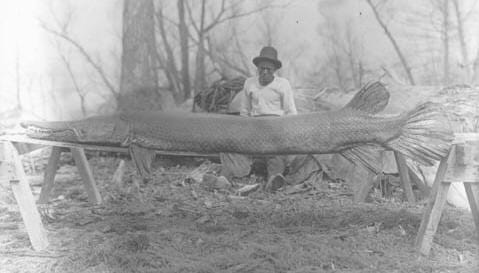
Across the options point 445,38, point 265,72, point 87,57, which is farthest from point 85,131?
point 445,38

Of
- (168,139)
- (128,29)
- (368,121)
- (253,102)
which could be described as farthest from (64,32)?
(368,121)

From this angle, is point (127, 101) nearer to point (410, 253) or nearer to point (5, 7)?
point (5, 7)

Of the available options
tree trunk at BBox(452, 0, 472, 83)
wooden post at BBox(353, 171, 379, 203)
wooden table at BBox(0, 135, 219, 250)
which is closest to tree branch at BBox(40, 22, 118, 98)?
wooden table at BBox(0, 135, 219, 250)

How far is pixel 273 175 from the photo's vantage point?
6281 mm

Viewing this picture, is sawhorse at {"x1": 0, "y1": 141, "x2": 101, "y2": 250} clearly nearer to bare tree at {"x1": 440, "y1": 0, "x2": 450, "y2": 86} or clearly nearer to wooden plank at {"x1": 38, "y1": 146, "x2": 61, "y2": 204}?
wooden plank at {"x1": 38, "y1": 146, "x2": 61, "y2": 204}

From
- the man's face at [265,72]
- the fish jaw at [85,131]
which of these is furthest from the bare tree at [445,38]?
the fish jaw at [85,131]

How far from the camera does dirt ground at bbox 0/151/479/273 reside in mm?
3465

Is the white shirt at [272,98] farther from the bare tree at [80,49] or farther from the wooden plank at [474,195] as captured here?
the bare tree at [80,49]

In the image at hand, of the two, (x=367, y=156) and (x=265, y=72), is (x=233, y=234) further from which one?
(x=265, y=72)

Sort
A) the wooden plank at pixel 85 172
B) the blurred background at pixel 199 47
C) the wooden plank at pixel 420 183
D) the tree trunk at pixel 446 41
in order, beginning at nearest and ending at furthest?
1. the wooden plank at pixel 85 172
2. the wooden plank at pixel 420 183
3. the tree trunk at pixel 446 41
4. the blurred background at pixel 199 47

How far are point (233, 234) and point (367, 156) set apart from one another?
48.7 inches

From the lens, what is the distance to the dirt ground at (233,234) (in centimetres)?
346

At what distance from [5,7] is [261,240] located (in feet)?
15.8

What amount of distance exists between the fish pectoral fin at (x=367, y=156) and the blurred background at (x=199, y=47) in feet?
12.0
